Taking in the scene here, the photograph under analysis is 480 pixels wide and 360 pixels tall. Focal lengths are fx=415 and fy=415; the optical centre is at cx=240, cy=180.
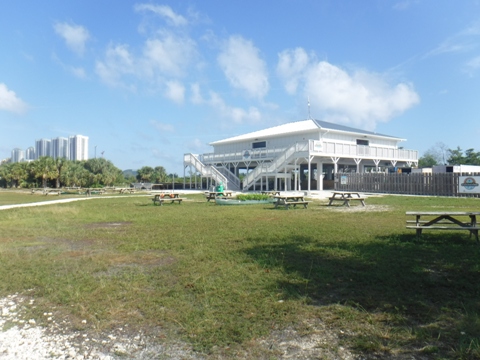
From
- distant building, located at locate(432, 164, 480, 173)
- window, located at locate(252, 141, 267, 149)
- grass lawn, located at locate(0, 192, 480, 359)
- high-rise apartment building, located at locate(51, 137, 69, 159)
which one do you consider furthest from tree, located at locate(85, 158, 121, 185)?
high-rise apartment building, located at locate(51, 137, 69, 159)

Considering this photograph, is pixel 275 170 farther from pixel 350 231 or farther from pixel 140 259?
pixel 140 259

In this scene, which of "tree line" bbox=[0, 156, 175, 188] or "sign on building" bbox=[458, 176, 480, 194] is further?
"tree line" bbox=[0, 156, 175, 188]

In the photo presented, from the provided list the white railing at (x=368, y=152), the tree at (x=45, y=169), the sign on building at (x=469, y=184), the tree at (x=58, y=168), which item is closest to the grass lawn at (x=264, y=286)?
the sign on building at (x=469, y=184)

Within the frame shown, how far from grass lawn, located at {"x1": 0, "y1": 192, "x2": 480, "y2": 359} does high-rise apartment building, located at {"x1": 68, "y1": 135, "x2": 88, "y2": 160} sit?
178835mm

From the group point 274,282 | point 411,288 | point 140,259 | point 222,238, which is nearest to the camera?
point 411,288

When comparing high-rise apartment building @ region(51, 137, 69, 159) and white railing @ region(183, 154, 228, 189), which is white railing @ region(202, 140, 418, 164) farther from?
high-rise apartment building @ region(51, 137, 69, 159)

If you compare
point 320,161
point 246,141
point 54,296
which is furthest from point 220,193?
point 246,141

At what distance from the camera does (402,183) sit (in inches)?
1345

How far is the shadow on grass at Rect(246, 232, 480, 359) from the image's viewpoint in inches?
163

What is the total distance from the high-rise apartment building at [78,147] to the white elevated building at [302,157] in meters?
141

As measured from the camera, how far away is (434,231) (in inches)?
426

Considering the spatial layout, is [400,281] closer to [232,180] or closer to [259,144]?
[232,180]

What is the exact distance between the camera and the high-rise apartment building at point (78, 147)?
582ft

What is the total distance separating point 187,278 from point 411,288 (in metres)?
3.16
